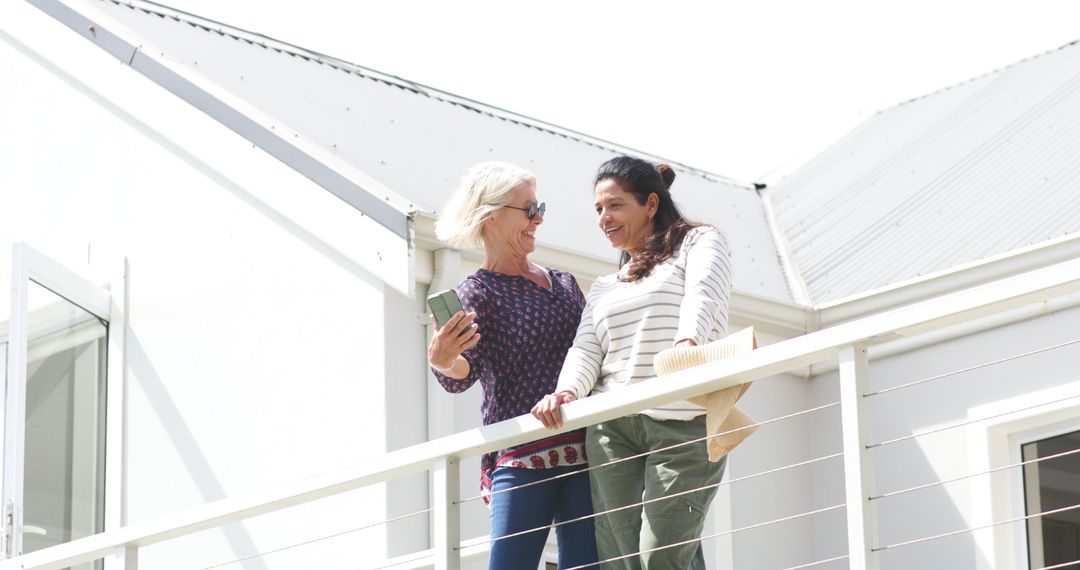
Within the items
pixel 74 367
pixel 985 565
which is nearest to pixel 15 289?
pixel 74 367

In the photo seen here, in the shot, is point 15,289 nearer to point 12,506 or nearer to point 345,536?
point 12,506

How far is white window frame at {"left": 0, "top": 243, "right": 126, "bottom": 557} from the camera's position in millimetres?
6979

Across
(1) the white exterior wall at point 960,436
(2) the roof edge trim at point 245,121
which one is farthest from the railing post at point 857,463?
(1) the white exterior wall at point 960,436

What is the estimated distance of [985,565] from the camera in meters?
7.81

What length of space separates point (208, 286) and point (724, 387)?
14.2 feet

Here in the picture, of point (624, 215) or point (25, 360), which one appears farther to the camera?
point (25, 360)

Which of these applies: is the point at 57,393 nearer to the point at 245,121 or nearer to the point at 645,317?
the point at 245,121

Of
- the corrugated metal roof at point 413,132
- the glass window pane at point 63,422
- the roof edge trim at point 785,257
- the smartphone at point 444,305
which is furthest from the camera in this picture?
the roof edge trim at point 785,257

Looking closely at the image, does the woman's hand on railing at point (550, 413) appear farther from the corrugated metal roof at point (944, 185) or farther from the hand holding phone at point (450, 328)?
the corrugated metal roof at point (944, 185)

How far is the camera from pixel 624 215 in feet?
16.0

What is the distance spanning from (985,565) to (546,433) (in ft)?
13.2

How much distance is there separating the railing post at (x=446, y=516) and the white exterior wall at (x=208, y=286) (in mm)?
2210

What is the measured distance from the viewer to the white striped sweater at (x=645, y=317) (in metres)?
4.60

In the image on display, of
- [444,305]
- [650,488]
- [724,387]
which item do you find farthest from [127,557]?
[724,387]
